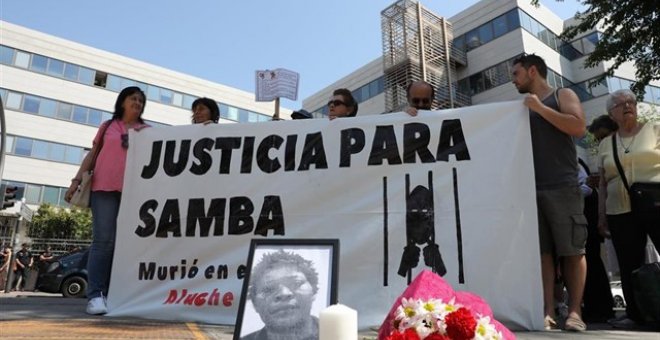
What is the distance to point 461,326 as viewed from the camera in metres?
1.28

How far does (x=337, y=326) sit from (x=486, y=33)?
29429 mm

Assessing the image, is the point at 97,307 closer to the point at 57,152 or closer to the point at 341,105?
the point at 341,105

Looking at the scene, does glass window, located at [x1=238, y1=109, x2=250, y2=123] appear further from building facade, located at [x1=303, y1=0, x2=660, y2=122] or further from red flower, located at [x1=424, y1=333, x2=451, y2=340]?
red flower, located at [x1=424, y1=333, x2=451, y2=340]

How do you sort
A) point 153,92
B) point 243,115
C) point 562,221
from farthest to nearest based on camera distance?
point 243,115
point 153,92
point 562,221

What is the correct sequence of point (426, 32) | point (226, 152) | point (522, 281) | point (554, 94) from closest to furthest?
point (522, 281)
point (554, 94)
point (226, 152)
point (426, 32)

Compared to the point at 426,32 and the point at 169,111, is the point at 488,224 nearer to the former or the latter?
the point at 426,32

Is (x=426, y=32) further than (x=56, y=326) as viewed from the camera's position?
Yes

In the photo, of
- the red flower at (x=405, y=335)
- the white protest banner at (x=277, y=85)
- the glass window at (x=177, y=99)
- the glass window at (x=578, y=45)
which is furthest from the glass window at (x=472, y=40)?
the red flower at (x=405, y=335)

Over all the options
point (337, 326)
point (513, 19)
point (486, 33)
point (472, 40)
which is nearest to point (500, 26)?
point (513, 19)

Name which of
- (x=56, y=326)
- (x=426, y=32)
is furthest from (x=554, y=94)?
(x=426, y=32)

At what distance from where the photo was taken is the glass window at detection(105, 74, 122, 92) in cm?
3259

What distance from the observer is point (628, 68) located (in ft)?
89.5

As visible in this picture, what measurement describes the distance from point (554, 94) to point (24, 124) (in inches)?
1279

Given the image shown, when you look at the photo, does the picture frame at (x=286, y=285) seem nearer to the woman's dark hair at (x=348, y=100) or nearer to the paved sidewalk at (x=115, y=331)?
the paved sidewalk at (x=115, y=331)
